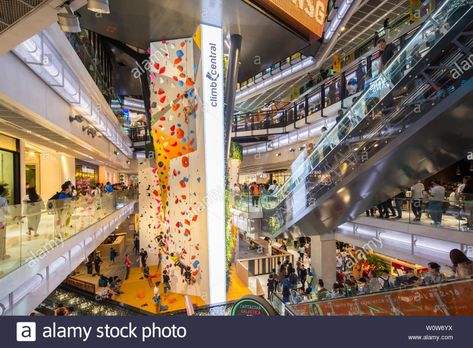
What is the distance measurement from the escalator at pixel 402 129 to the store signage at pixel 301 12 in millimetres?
3386

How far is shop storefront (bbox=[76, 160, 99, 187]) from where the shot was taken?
18078mm

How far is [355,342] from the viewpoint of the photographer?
225cm

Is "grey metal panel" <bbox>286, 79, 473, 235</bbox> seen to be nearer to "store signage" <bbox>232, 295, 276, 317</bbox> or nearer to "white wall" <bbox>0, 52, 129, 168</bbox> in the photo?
"store signage" <bbox>232, 295, 276, 317</bbox>

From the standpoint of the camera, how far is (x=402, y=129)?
5.15m

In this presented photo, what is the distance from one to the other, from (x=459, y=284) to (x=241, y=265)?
10.7 meters

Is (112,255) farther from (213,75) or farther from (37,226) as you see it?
(213,75)

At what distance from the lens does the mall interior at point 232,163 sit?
442cm

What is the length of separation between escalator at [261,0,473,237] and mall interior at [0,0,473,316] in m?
0.03

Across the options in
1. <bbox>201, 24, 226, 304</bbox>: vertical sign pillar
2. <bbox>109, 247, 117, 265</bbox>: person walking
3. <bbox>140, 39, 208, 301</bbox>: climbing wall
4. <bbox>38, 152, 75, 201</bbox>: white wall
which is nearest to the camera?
<bbox>201, 24, 226, 304</bbox>: vertical sign pillar

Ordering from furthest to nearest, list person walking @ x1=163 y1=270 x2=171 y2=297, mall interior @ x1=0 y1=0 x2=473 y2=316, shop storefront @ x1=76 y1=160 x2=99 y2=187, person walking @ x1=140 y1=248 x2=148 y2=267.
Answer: shop storefront @ x1=76 y1=160 x2=99 y2=187, person walking @ x1=140 y1=248 x2=148 y2=267, person walking @ x1=163 y1=270 x2=171 y2=297, mall interior @ x1=0 y1=0 x2=473 y2=316

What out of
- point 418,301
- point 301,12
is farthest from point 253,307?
point 301,12

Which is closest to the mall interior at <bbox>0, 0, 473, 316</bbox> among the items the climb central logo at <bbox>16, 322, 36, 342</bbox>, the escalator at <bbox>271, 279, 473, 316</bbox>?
the escalator at <bbox>271, 279, 473, 316</bbox>

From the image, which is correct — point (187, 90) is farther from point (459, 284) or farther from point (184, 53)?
point (459, 284)

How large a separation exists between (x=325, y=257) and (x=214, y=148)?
585 cm
